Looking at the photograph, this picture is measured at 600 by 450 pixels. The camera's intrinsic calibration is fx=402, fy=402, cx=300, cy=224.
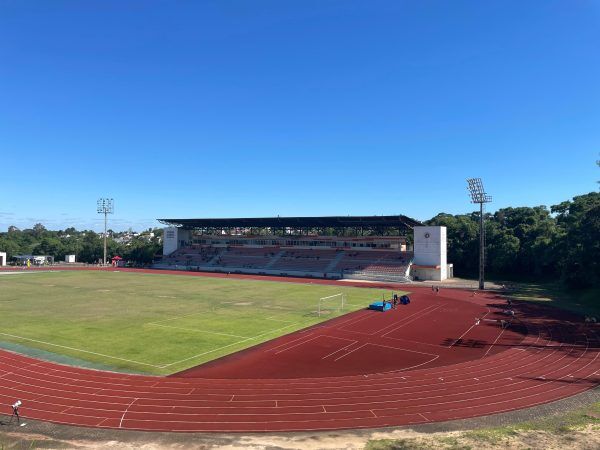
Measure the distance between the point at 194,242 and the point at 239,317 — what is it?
7674 cm

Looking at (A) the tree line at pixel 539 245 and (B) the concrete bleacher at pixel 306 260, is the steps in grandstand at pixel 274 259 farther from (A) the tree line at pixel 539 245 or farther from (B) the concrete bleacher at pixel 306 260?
(A) the tree line at pixel 539 245

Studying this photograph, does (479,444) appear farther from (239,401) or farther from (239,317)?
(239,317)

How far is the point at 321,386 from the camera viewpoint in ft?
67.3

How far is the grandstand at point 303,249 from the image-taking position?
76000 mm

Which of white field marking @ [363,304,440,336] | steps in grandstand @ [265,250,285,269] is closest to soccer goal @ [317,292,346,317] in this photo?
white field marking @ [363,304,440,336]

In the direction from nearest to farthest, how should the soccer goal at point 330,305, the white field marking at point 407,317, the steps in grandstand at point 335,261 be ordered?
1. the white field marking at point 407,317
2. the soccer goal at point 330,305
3. the steps in grandstand at point 335,261

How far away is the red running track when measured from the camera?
664 inches

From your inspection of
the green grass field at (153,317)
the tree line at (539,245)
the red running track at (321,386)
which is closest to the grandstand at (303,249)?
the tree line at (539,245)

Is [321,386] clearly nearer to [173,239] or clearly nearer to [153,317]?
[153,317]

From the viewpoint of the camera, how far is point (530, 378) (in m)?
21.9

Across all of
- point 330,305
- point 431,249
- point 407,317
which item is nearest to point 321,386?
point 407,317

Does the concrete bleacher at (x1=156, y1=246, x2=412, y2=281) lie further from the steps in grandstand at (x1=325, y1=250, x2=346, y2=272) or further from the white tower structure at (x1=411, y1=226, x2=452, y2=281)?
the white tower structure at (x1=411, y1=226, x2=452, y2=281)

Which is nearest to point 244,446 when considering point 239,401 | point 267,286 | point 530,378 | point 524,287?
point 239,401

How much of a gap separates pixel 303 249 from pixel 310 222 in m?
9.96
